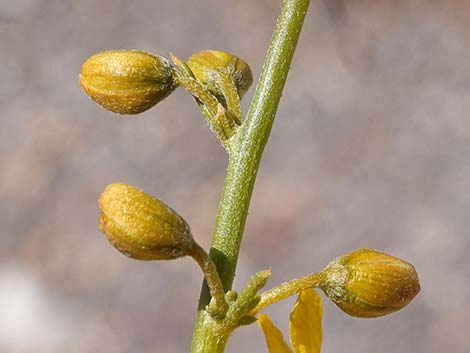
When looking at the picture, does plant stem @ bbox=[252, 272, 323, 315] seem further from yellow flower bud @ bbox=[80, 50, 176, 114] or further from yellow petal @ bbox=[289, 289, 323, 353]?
yellow flower bud @ bbox=[80, 50, 176, 114]

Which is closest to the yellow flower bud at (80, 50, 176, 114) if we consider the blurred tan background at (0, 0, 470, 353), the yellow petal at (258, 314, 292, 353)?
the yellow petal at (258, 314, 292, 353)

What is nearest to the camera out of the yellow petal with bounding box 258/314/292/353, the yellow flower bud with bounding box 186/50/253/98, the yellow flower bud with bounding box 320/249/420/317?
the yellow flower bud with bounding box 320/249/420/317

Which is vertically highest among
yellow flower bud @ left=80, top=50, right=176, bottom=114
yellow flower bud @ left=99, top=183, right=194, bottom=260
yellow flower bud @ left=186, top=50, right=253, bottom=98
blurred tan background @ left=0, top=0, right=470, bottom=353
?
yellow flower bud @ left=80, top=50, right=176, bottom=114

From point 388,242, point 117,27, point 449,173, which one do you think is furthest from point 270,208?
point 117,27

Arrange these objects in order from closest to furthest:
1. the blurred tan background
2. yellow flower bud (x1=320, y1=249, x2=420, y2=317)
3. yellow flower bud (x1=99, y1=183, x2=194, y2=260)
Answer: yellow flower bud (x1=99, y1=183, x2=194, y2=260)
yellow flower bud (x1=320, y1=249, x2=420, y2=317)
the blurred tan background

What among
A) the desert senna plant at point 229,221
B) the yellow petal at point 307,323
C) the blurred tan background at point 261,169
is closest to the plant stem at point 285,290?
the desert senna plant at point 229,221

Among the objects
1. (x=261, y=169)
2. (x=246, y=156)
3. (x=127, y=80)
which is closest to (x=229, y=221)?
(x=246, y=156)

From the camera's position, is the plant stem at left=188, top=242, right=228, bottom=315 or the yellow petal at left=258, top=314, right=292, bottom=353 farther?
the yellow petal at left=258, top=314, right=292, bottom=353

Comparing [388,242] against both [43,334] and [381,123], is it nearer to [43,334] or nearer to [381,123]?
[381,123]
